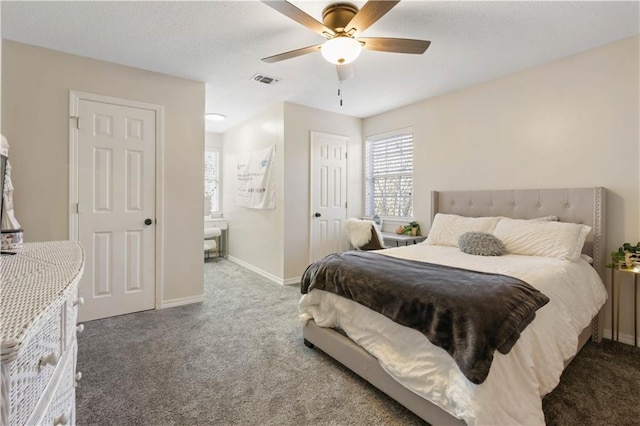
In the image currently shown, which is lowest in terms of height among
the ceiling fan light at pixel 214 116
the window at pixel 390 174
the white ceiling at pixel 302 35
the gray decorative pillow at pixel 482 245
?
the gray decorative pillow at pixel 482 245

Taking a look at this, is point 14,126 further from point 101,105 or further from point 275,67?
point 275,67

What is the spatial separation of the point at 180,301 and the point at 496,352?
3135 millimetres

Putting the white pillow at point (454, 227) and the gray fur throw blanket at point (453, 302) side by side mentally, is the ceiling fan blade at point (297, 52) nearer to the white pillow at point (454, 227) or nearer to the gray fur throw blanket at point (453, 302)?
the gray fur throw blanket at point (453, 302)

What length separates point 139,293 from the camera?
3.21 meters

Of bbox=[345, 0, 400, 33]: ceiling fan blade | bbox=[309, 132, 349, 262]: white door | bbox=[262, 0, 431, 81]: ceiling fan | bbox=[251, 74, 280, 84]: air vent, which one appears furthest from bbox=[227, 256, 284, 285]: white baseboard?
bbox=[345, 0, 400, 33]: ceiling fan blade

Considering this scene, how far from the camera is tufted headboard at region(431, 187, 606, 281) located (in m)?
2.59

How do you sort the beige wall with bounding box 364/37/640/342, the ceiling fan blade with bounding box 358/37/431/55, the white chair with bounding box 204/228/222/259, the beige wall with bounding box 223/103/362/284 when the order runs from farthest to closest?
the white chair with bounding box 204/228/222/259 < the beige wall with bounding box 223/103/362/284 < the beige wall with bounding box 364/37/640/342 < the ceiling fan blade with bounding box 358/37/431/55

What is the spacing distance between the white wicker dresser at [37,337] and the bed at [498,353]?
1434 mm

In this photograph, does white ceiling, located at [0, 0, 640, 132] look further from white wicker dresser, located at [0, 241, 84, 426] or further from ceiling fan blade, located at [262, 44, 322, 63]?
white wicker dresser, located at [0, 241, 84, 426]

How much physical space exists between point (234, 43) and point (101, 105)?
4.84ft

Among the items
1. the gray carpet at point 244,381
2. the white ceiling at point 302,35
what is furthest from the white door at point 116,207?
the white ceiling at point 302,35

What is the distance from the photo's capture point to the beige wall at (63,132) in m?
2.63

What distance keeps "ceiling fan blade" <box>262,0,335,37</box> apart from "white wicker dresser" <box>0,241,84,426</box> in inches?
63.1

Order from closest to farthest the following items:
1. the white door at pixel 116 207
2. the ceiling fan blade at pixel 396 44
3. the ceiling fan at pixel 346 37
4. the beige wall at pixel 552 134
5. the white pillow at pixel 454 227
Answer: the ceiling fan at pixel 346 37, the ceiling fan blade at pixel 396 44, the beige wall at pixel 552 134, the white door at pixel 116 207, the white pillow at pixel 454 227
